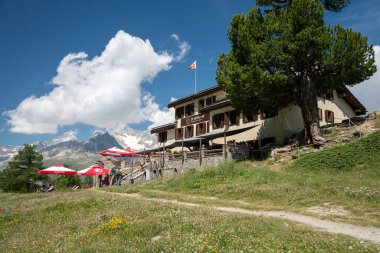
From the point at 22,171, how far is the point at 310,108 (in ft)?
206

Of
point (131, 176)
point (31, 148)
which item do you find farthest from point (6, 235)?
point (31, 148)

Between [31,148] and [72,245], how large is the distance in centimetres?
7117

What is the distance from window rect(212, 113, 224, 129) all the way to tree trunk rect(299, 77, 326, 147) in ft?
56.7

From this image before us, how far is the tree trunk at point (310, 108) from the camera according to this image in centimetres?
3259

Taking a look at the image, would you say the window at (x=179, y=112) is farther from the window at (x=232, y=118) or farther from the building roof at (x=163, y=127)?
the window at (x=232, y=118)

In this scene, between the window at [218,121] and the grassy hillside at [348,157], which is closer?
the grassy hillside at [348,157]

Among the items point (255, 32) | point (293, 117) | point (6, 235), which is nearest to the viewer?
point (6, 235)

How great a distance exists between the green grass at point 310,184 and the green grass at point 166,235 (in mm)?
4264

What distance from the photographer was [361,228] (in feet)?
39.7

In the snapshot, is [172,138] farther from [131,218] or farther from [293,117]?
[131,218]

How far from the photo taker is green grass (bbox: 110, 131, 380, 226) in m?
16.9

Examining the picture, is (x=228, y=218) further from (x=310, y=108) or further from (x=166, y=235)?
(x=310, y=108)

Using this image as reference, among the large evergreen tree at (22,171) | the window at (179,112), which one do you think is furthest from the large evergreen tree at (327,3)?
the large evergreen tree at (22,171)

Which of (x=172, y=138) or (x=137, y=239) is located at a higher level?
(x=172, y=138)
